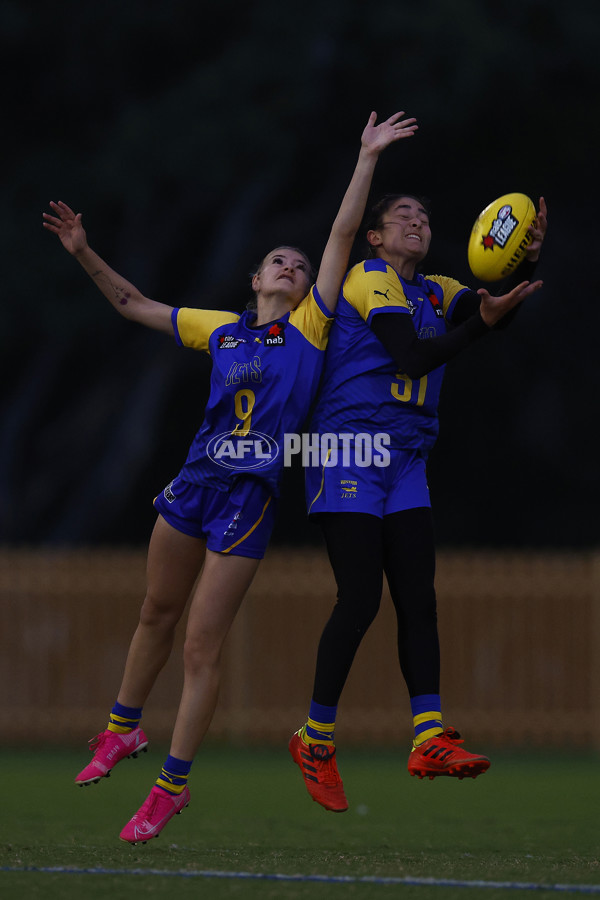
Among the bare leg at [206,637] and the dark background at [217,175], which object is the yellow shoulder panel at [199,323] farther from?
the dark background at [217,175]

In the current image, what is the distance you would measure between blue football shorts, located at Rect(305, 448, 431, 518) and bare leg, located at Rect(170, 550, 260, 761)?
0.44 meters

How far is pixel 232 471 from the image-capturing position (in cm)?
661

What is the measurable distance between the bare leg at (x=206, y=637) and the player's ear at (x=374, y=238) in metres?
1.53

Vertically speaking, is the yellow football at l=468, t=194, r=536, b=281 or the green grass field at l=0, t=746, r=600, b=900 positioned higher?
the yellow football at l=468, t=194, r=536, b=281

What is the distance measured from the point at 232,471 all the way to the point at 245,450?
11cm

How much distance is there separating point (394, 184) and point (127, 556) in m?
7.60

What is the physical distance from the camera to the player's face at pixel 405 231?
6.75 meters

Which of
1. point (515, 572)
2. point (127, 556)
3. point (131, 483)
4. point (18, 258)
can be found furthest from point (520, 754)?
point (18, 258)

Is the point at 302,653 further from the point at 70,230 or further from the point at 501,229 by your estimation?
the point at 501,229

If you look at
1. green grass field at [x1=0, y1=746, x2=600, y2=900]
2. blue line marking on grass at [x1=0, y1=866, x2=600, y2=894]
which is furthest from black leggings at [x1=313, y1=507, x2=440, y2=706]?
blue line marking on grass at [x1=0, y1=866, x2=600, y2=894]

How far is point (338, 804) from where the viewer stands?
6406 mm

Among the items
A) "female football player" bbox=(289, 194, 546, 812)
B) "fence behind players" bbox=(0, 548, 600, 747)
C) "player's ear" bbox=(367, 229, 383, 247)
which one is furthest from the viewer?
"fence behind players" bbox=(0, 548, 600, 747)

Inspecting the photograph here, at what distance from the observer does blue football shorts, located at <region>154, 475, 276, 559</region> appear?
655 centimetres

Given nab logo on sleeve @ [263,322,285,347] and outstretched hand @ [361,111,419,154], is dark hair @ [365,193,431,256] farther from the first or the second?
nab logo on sleeve @ [263,322,285,347]
